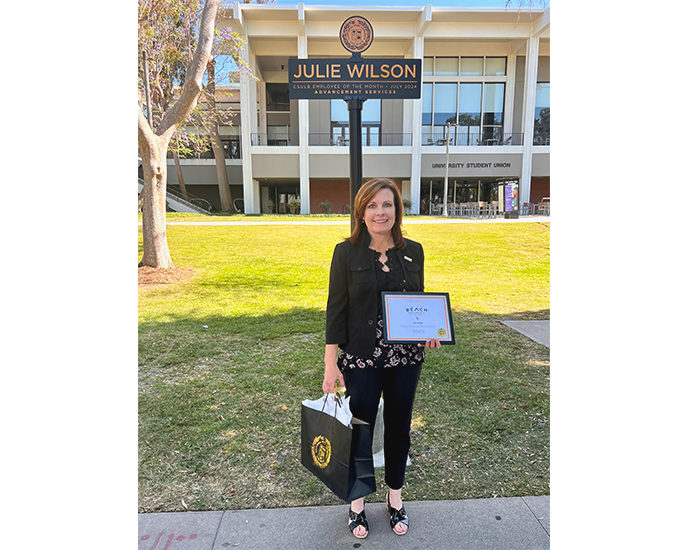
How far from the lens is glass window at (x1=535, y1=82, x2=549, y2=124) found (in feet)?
89.9

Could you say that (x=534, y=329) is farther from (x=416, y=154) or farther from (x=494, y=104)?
(x=494, y=104)

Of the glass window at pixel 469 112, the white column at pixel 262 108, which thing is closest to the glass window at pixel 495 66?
the glass window at pixel 469 112

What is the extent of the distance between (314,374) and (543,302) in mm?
5363

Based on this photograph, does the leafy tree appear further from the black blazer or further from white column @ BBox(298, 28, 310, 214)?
white column @ BBox(298, 28, 310, 214)

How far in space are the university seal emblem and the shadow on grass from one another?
306 cm

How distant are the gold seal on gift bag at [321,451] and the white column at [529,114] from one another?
28097mm

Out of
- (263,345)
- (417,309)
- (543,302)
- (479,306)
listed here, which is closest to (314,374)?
(263,345)

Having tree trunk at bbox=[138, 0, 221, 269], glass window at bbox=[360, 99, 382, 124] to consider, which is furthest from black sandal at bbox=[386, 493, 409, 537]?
glass window at bbox=[360, 99, 382, 124]

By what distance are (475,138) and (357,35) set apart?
28.2 m

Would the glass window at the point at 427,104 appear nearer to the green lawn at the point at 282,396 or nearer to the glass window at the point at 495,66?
the glass window at the point at 495,66

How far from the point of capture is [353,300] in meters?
2.31

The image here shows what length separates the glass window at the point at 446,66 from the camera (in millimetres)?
27547

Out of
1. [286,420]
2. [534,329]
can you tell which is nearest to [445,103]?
[534,329]

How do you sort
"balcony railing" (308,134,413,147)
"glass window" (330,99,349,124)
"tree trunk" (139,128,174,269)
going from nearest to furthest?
"tree trunk" (139,128,174,269) < "balcony railing" (308,134,413,147) < "glass window" (330,99,349,124)
